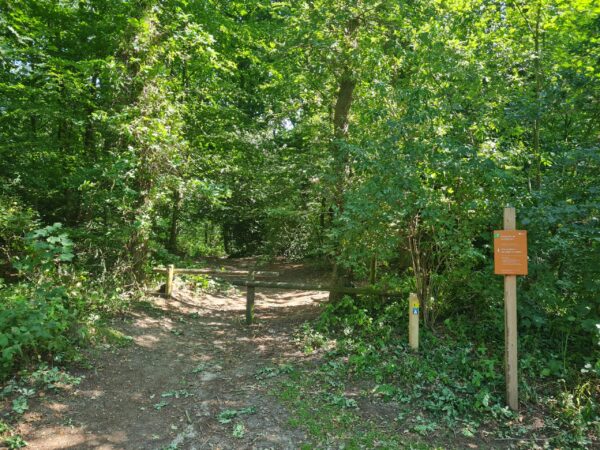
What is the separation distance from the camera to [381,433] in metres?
4.35

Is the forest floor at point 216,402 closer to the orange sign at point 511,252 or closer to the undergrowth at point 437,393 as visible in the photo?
the undergrowth at point 437,393

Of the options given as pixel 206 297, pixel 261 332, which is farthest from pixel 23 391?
pixel 206 297

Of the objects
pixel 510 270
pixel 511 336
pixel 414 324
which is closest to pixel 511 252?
pixel 510 270

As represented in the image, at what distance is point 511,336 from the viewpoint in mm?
4848

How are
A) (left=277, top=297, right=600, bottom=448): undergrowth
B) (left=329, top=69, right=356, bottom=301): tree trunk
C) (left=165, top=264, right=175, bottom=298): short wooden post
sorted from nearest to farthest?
(left=277, top=297, right=600, bottom=448): undergrowth, (left=329, top=69, right=356, bottom=301): tree trunk, (left=165, top=264, right=175, bottom=298): short wooden post

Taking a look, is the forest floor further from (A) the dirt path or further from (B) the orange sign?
(B) the orange sign

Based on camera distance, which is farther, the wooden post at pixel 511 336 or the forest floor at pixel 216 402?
the wooden post at pixel 511 336

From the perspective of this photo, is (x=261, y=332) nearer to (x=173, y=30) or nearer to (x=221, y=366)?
(x=221, y=366)

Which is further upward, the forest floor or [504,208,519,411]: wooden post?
[504,208,519,411]: wooden post

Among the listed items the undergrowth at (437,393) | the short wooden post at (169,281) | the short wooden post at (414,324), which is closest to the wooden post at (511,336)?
the undergrowth at (437,393)

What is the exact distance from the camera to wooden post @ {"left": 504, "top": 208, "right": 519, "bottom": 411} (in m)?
4.75

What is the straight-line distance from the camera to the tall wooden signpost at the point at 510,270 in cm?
479

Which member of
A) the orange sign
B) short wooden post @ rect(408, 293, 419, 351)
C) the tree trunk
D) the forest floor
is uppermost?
the tree trunk

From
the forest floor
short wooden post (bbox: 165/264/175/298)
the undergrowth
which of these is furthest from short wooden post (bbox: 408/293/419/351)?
short wooden post (bbox: 165/264/175/298)
